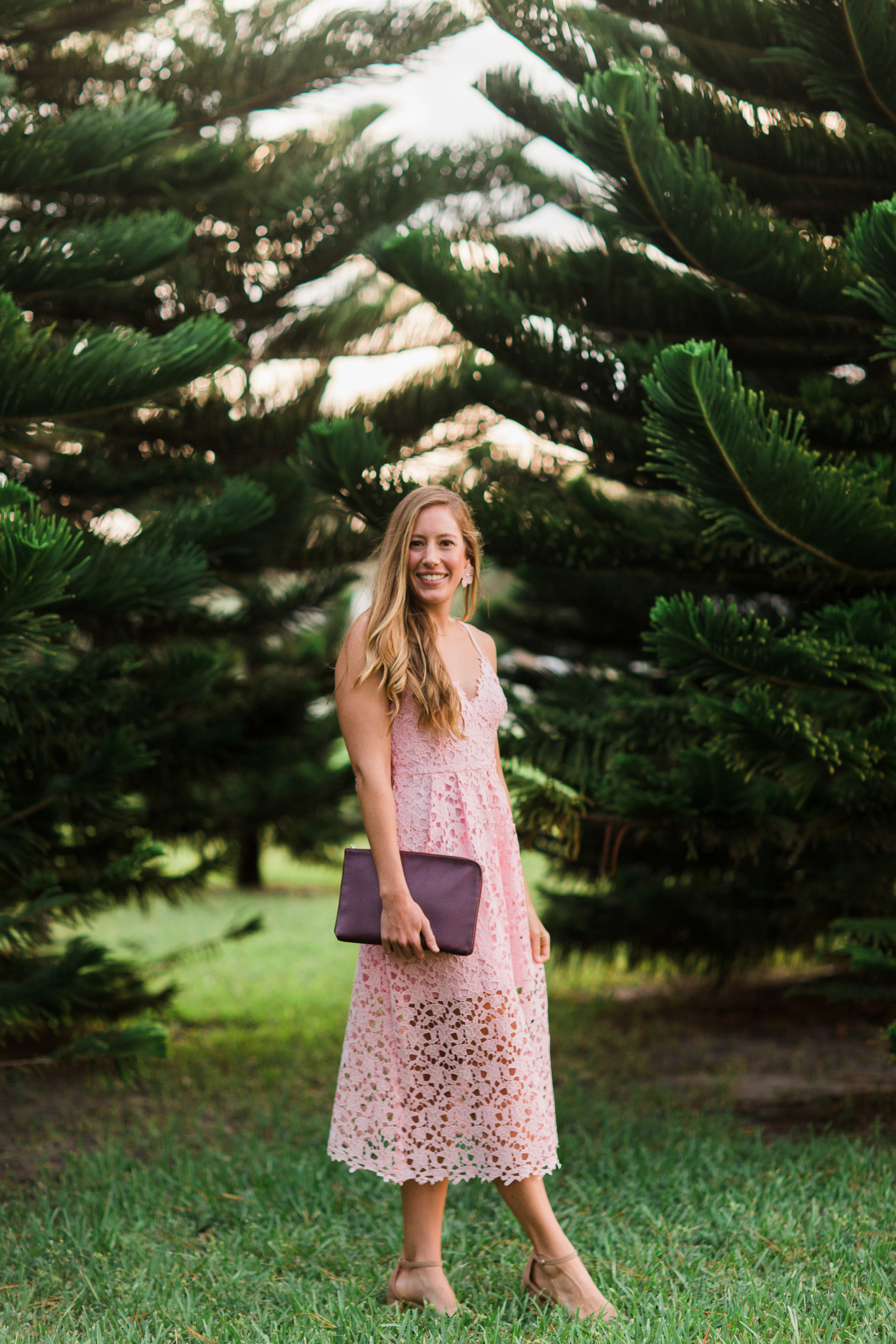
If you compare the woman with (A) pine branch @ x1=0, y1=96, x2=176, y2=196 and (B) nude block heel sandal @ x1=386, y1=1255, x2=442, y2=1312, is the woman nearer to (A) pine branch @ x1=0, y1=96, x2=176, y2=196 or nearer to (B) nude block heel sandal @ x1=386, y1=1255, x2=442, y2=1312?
(B) nude block heel sandal @ x1=386, y1=1255, x2=442, y2=1312

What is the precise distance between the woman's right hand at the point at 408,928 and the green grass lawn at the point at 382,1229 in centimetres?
79

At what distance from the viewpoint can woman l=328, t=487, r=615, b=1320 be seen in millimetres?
2354

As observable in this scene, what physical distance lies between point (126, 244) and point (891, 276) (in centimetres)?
229

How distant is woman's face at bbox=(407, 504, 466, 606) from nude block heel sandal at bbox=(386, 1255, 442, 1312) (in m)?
1.46

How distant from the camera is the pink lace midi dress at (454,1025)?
2.36m

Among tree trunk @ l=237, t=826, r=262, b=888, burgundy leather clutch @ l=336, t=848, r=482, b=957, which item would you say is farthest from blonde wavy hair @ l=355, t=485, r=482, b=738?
tree trunk @ l=237, t=826, r=262, b=888

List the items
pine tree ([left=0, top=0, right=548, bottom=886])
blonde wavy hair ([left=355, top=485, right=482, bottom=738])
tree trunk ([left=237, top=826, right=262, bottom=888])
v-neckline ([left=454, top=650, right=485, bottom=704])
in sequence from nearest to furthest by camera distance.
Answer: blonde wavy hair ([left=355, top=485, right=482, bottom=738]) < v-neckline ([left=454, top=650, right=485, bottom=704]) < pine tree ([left=0, top=0, right=548, bottom=886]) < tree trunk ([left=237, top=826, right=262, bottom=888])

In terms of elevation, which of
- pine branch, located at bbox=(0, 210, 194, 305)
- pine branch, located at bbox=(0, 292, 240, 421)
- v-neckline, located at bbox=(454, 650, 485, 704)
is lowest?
v-neckline, located at bbox=(454, 650, 485, 704)

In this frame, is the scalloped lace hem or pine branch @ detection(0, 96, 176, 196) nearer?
the scalloped lace hem

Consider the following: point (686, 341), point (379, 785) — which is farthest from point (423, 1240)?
point (686, 341)

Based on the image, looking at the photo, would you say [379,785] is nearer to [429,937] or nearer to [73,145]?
[429,937]

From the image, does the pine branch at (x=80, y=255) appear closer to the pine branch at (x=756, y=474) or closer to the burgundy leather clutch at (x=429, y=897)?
the pine branch at (x=756, y=474)

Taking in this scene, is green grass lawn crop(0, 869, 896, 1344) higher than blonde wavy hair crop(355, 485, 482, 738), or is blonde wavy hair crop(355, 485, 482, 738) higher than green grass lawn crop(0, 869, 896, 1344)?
blonde wavy hair crop(355, 485, 482, 738)

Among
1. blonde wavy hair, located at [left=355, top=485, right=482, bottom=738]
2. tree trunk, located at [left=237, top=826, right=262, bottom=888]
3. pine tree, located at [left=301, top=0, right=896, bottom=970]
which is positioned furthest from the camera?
tree trunk, located at [left=237, top=826, right=262, bottom=888]
